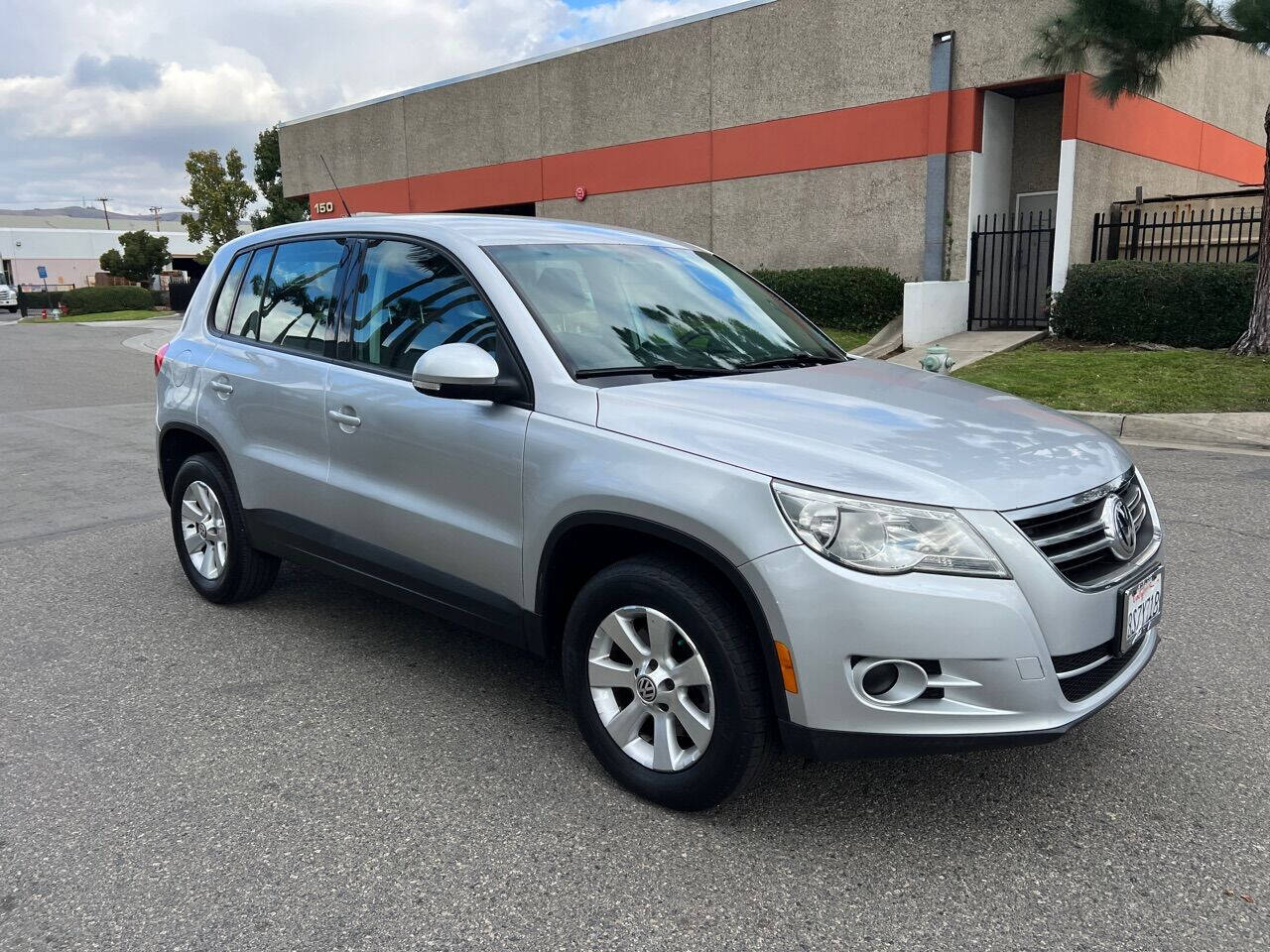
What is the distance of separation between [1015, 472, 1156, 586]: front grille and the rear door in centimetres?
266

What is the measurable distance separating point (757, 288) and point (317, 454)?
6.51 ft

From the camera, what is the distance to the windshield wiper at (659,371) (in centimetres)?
343

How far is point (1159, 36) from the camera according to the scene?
12.7 m

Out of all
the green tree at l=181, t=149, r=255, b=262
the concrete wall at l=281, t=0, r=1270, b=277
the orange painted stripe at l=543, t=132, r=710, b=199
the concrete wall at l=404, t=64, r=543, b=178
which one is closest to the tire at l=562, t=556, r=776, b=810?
Answer: the concrete wall at l=281, t=0, r=1270, b=277

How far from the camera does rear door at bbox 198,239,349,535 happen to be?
13.8ft

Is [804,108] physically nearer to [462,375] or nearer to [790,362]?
[790,362]

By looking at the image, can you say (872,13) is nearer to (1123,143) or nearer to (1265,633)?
(1123,143)

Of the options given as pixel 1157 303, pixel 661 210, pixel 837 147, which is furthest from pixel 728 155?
pixel 1157 303

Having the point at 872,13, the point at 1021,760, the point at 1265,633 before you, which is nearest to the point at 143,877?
the point at 1021,760

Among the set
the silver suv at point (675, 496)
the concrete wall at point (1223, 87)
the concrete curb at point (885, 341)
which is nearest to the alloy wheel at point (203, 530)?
the silver suv at point (675, 496)

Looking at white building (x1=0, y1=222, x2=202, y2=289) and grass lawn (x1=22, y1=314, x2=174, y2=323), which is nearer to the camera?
grass lawn (x1=22, y1=314, x2=174, y2=323)

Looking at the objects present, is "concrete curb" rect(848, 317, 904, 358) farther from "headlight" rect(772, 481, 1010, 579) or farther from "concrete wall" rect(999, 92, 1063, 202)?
"headlight" rect(772, 481, 1010, 579)

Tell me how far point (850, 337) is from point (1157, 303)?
182 inches

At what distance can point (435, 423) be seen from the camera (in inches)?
142
